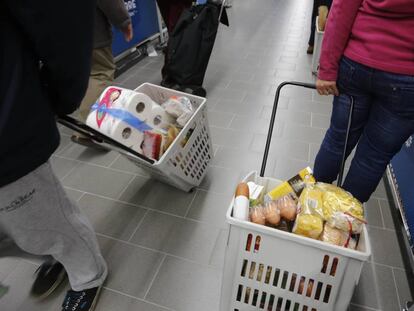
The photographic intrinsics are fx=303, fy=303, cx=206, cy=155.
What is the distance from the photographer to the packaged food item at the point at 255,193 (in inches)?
40.4

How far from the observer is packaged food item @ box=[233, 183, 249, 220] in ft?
2.90

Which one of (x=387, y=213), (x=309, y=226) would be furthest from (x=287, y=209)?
(x=387, y=213)

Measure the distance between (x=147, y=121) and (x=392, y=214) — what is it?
1.39m

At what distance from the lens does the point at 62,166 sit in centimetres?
203

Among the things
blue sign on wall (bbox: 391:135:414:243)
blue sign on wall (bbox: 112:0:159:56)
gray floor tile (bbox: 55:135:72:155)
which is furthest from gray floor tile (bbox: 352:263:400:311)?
blue sign on wall (bbox: 112:0:159:56)

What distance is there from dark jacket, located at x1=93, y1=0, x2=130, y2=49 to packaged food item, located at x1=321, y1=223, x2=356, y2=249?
152cm

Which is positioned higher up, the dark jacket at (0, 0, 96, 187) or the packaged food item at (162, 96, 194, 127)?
the dark jacket at (0, 0, 96, 187)

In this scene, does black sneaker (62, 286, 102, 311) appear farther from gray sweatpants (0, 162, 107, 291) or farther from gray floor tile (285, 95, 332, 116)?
gray floor tile (285, 95, 332, 116)

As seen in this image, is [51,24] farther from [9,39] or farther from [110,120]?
[110,120]

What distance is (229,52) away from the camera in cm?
385

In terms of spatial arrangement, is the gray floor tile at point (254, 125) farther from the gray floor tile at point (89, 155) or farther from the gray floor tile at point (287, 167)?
the gray floor tile at point (89, 155)

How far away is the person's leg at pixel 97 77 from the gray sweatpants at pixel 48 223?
1.22m

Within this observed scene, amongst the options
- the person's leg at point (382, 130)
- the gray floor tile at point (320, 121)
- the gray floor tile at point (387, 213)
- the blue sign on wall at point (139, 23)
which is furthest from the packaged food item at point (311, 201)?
the blue sign on wall at point (139, 23)

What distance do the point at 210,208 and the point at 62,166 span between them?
106cm
